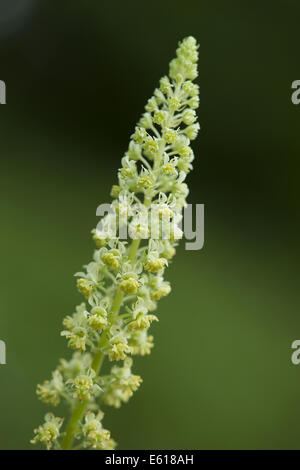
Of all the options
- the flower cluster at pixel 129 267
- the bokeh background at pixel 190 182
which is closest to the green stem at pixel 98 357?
the flower cluster at pixel 129 267

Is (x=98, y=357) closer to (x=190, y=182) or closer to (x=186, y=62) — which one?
(x=186, y=62)

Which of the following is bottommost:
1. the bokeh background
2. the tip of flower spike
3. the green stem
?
the green stem

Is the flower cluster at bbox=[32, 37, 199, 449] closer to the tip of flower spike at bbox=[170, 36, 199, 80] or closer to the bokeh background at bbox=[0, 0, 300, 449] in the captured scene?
the tip of flower spike at bbox=[170, 36, 199, 80]

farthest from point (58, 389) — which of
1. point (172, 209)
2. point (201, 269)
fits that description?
point (201, 269)

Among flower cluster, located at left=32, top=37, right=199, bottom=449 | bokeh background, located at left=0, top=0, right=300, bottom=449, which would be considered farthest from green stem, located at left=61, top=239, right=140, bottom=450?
bokeh background, located at left=0, top=0, right=300, bottom=449

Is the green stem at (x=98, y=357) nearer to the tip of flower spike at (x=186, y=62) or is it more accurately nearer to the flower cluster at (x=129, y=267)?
the flower cluster at (x=129, y=267)
